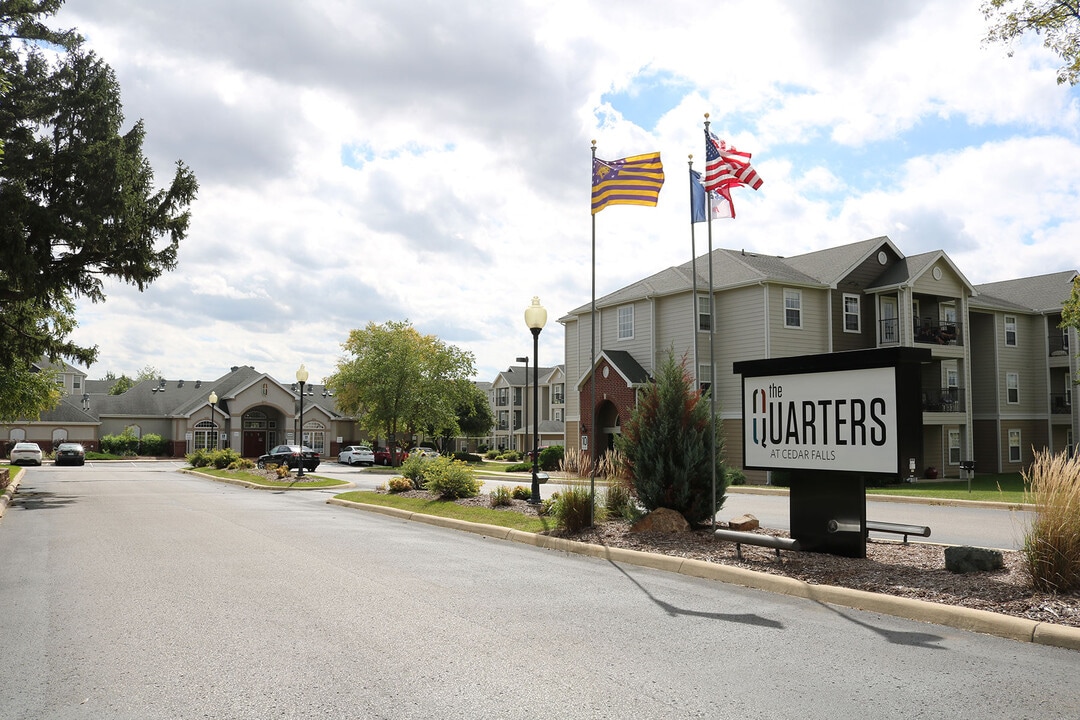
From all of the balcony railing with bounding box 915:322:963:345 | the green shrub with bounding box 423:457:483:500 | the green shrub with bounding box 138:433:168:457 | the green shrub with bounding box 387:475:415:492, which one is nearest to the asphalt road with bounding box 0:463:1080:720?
the green shrub with bounding box 423:457:483:500

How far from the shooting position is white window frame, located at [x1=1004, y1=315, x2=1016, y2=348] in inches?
1566

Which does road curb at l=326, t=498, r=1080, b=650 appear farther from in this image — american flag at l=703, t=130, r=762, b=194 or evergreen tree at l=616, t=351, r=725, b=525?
american flag at l=703, t=130, r=762, b=194

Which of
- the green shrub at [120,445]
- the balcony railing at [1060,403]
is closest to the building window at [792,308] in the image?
the balcony railing at [1060,403]

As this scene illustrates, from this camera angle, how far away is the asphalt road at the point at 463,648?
16.8 ft

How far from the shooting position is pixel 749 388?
38.3 ft

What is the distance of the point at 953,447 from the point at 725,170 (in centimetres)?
2866

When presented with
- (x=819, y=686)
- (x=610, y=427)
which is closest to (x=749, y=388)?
(x=819, y=686)

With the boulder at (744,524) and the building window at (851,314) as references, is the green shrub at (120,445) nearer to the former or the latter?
the building window at (851,314)

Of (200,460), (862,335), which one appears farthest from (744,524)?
(200,460)

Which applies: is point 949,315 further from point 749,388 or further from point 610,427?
point 749,388

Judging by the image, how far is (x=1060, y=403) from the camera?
133ft

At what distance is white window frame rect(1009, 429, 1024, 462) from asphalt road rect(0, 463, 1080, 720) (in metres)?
35.6

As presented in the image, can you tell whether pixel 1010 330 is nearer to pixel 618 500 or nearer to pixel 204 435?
pixel 618 500

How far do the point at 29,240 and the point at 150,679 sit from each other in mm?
19743
